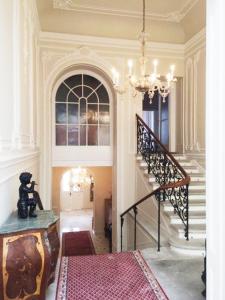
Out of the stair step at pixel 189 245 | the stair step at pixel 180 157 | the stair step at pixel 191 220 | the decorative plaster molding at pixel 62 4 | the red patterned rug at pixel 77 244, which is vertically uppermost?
the decorative plaster molding at pixel 62 4

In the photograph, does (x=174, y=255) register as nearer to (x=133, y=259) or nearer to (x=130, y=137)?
(x=133, y=259)

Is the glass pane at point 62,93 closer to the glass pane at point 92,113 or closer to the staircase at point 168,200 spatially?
the glass pane at point 92,113

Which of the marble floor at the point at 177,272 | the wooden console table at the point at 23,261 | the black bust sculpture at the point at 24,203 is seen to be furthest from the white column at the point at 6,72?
the marble floor at the point at 177,272

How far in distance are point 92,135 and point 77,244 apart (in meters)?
5.06

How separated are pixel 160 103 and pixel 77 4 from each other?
3673mm

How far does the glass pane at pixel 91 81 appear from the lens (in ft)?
23.4

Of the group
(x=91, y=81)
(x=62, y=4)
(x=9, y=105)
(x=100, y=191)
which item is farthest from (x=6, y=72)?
(x=100, y=191)

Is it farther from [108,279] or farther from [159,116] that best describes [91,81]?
[108,279]

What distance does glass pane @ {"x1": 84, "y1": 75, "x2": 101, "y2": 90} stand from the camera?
712 cm

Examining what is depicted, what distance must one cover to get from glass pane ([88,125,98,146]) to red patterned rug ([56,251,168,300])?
3.96m

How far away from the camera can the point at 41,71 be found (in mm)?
6309

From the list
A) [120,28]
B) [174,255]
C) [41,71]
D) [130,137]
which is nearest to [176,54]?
[120,28]

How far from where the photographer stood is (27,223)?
2146mm
